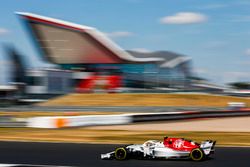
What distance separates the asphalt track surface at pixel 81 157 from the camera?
33.2 feet

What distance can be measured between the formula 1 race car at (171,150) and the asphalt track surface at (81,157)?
0.12m

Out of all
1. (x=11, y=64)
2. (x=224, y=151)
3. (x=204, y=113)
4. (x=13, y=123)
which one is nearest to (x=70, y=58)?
(x=11, y=64)

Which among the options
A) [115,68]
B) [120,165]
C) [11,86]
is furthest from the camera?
[115,68]

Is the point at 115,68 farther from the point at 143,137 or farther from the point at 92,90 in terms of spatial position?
the point at 143,137

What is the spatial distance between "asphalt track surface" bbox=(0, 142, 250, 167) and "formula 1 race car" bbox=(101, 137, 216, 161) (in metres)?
0.12

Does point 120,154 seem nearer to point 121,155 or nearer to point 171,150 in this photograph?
point 121,155

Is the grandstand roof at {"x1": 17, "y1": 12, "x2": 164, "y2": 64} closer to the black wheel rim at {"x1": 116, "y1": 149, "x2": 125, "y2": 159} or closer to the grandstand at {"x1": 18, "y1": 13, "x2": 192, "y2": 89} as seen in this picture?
the grandstand at {"x1": 18, "y1": 13, "x2": 192, "y2": 89}

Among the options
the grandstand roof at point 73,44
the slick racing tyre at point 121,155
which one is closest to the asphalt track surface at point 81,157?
the slick racing tyre at point 121,155

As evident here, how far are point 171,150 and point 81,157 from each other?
2355 millimetres

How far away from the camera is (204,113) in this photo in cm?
3052

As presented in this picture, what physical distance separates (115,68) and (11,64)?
18441mm

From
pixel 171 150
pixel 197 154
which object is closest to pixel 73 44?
pixel 171 150

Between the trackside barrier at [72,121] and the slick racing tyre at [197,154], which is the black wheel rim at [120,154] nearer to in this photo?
the slick racing tyre at [197,154]

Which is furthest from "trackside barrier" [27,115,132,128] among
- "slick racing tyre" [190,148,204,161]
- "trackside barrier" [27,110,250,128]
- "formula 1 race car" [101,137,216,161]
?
"slick racing tyre" [190,148,204,161]
